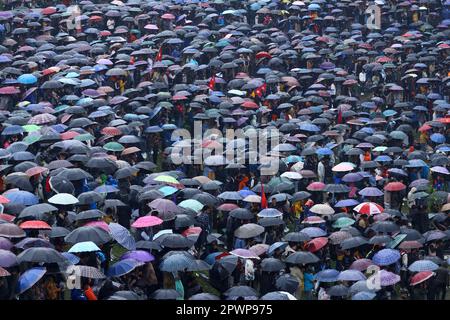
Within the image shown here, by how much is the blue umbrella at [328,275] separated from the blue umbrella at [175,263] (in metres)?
2.21

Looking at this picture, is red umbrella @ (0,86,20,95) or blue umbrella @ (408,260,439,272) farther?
red umbrella @ (0,86,20,95)

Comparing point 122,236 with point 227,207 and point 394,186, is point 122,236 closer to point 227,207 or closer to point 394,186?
point 227,207

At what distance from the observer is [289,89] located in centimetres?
2872

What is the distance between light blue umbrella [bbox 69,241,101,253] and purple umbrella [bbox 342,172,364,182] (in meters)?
6.73

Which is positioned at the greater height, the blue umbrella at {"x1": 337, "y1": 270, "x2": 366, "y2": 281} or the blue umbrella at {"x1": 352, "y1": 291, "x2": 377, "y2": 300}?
the blue umbrella at {"x1": 337, "y1": 270, "x2": 366, "y2": 281}

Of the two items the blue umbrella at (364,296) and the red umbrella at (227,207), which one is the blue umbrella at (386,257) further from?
the red umbrella at (227,207)

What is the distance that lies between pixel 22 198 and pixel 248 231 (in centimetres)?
420

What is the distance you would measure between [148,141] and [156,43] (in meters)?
7.51

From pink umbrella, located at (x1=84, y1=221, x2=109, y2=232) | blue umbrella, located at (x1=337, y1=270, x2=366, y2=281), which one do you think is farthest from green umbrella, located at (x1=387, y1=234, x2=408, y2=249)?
pink umbrella, located at (x1=84, y1=221, x2=109, y2=232)

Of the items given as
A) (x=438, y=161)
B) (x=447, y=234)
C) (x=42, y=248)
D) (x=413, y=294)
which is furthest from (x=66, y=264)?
(x=438, y=161)

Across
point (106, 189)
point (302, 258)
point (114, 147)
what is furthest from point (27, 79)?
point (302, 258)

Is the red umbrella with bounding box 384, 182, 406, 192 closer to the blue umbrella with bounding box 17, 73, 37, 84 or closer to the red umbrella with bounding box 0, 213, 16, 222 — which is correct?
the red umbrella with bounding box 0, 213, 16, 222

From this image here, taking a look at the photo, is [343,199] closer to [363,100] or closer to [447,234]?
[447,234]

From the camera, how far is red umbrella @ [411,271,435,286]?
17844 millimetres
